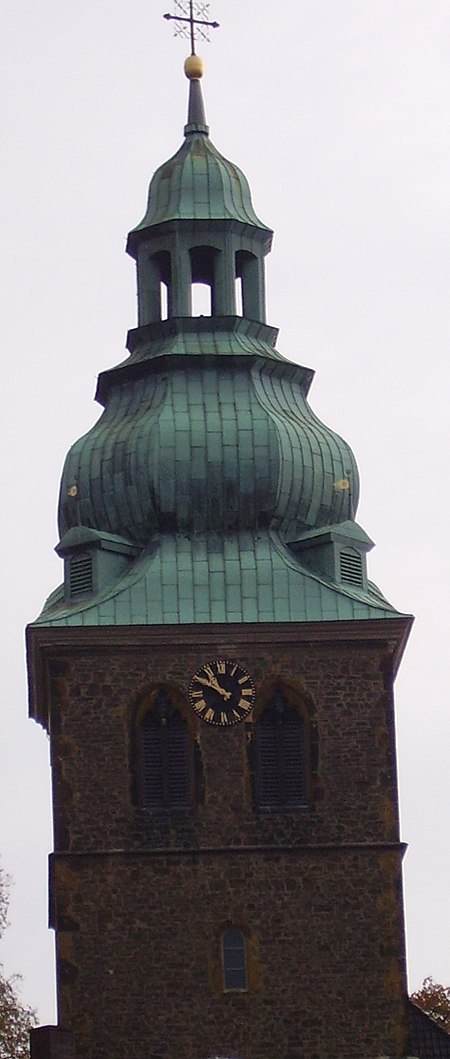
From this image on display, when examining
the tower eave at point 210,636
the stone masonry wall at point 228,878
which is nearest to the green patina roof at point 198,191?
the tower eave at point 210,636

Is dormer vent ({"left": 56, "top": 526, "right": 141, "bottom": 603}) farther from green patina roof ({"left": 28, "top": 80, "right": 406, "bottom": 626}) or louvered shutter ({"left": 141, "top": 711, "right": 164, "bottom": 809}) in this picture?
louvered shutter ({"left": 141, "top": 711, "right": 164, "bottom": 809})

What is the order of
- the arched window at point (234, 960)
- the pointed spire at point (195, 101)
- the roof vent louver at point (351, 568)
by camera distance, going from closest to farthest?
the arched window at point (234, 960)
the roof vent louver at point (351, 568)
the pointed spire at point (195, 101)

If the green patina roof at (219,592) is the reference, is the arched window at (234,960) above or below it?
below

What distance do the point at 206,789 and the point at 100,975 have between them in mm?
3463

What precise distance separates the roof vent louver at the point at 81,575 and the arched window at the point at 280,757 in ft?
12.8

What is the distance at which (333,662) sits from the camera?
2906 inches

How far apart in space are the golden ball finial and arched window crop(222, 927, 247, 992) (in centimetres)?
1647

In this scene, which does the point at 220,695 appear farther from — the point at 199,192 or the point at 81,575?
the point at 199,192

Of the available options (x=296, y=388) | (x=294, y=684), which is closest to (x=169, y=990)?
(x=294, y=684)

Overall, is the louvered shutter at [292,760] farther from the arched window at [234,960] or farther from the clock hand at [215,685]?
the arched window at [234,960]

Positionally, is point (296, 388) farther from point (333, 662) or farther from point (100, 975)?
point (100, 975)

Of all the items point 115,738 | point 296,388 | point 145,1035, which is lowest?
point 145,1035

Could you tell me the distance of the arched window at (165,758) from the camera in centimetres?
7288

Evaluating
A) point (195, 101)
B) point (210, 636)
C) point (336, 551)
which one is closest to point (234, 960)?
point (210, 636)
